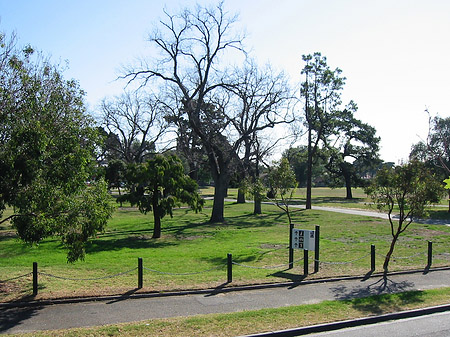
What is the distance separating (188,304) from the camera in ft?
33.4

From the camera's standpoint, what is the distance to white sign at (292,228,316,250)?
13.9 metres

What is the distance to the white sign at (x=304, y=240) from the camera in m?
13.9

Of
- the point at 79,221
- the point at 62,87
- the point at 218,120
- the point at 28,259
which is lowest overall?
the point at 28,259

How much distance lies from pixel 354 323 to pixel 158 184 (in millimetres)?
15301

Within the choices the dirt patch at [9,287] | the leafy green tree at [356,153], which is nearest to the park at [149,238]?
the dirt patch at [9,287]

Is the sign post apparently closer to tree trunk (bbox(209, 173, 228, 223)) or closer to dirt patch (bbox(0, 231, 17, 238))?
dirt patch (bbox(0, 231, 17, 238))

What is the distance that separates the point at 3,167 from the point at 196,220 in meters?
24.6

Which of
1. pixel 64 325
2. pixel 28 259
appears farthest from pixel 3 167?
pixel 28 259

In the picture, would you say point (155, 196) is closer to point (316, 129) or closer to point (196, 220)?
point (196, 220)

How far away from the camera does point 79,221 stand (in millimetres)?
10641

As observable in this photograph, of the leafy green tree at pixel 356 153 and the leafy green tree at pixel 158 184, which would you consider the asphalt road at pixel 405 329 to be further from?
the leafy green tree at pixel 356 153

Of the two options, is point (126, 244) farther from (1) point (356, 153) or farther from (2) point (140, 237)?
(1) point (356, 153)

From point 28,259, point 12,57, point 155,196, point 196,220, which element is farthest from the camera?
point 196,220

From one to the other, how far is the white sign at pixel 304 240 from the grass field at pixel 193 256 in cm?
90
